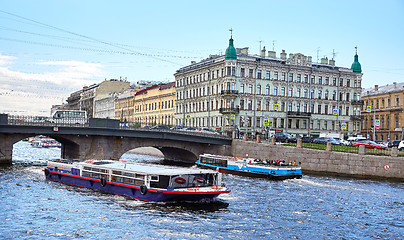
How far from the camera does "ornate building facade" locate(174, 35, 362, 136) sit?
260ft

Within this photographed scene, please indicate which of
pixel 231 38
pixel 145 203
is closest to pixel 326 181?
pixel 145 203

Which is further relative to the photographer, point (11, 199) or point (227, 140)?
point (227, 140)

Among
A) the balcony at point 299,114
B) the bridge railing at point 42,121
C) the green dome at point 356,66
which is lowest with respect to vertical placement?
the bridge railing at point 42,121

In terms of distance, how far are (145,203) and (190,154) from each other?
123ft

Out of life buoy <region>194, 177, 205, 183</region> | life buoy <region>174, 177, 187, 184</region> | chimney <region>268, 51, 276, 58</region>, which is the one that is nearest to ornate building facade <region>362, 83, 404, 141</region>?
chimney <region>268, 51, 276, 58</region>

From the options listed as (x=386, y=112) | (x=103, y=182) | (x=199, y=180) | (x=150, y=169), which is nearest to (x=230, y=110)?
(x=386, y=112)

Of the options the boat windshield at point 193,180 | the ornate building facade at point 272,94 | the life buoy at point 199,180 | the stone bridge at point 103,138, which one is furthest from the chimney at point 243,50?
the life buoy at point 199,180

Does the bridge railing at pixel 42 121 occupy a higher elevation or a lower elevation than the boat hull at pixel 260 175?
higher

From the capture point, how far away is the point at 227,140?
65.4 m

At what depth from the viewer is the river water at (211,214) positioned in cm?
2400

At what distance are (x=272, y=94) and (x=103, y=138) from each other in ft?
113

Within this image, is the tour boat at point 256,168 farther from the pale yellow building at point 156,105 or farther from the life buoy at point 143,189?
the pale yellow building at point 156,105

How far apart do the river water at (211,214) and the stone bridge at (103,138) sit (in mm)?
12300

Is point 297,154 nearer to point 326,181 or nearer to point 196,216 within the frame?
point 326,181
